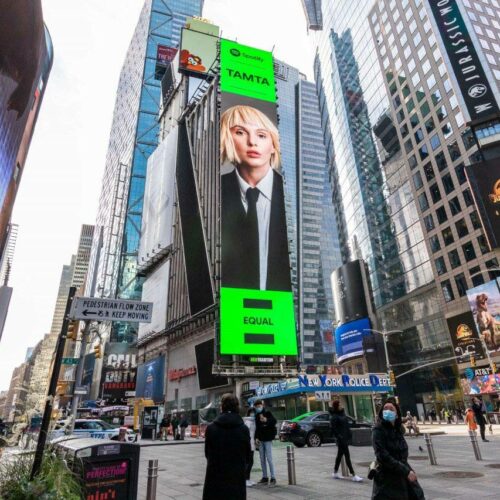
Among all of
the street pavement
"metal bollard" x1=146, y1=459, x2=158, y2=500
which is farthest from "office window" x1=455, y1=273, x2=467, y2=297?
"metal bollard" x1=146, y1=459, x2=158, y2=500

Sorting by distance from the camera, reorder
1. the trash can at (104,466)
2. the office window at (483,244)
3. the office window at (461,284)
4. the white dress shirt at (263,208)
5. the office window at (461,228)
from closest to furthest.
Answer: the trash can at (104,466)
the white dress shirt at (263,208)
the office window at (483,244)
the office window at (461,284)
the office window at (461,228)

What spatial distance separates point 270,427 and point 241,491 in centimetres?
503

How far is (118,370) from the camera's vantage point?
295 feet

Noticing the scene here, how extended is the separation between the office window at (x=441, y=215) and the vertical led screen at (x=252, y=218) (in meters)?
27.0

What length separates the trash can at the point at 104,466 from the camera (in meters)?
5.86

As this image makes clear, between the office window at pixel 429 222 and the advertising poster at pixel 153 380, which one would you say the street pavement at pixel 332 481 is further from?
the office window at pixel 429 222

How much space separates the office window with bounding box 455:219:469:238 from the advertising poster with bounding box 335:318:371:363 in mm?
22840

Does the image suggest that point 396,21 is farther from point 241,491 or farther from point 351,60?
point 241,491

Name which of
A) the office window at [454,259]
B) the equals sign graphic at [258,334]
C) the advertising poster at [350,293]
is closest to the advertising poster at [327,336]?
the advertising poster at [350,293]

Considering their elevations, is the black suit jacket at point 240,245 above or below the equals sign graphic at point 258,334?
above

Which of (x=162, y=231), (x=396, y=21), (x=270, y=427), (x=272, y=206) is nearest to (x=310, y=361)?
(x=162, y=231)

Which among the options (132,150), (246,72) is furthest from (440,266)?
(132,150)

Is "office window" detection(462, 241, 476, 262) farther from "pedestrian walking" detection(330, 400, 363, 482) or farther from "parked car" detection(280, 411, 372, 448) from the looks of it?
"pedestrian walking" detection(330, 400, 363, 482)

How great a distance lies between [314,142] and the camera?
553ft
